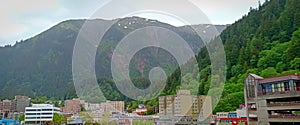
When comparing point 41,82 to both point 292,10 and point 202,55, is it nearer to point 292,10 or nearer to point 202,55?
point 202,55

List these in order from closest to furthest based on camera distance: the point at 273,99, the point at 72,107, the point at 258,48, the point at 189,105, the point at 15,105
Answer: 1. the point at 273,99
2. the point at 189,105
3. the point at 258,48
4. the point at 72,107
5. the point at 15,105

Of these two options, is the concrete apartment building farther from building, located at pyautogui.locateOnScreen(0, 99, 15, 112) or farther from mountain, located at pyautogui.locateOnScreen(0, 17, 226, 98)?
mountain, located at pyautogui.locateOnScreen(0, 17, 226, 98)

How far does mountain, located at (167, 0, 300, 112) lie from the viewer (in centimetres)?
1259

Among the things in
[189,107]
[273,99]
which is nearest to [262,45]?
[189,107]

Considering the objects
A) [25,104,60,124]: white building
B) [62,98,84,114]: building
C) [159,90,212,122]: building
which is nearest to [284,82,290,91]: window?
[159,90,212,122]: building

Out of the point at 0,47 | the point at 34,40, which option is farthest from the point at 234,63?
the point at 0,47

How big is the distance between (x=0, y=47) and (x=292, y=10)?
144ft

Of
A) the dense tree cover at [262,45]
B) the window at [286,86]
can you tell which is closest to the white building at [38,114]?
the dense tree cover at [262,45]

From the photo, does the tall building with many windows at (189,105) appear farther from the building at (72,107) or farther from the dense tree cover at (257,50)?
the building at (72,107)

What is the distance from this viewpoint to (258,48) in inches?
632

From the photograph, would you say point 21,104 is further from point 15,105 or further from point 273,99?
point 273,99

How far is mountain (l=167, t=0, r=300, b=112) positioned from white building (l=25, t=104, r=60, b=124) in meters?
7.71

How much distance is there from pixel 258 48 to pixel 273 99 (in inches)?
432

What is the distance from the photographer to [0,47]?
4712 centimetres
